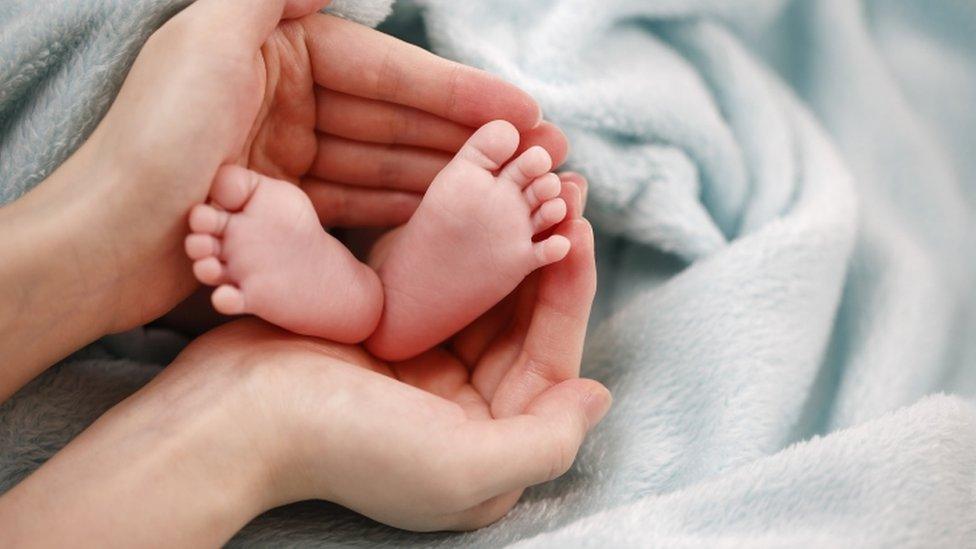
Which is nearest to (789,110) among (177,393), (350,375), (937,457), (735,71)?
(735,71)

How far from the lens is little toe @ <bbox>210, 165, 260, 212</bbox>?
68 centimetres

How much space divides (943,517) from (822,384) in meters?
0.34

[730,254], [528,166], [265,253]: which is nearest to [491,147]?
[528,166]

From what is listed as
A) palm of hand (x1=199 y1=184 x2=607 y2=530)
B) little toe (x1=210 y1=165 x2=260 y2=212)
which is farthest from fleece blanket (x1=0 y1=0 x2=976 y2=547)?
little toe (x1=210 y1=165 x2=260 y2=212)

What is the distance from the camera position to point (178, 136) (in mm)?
651

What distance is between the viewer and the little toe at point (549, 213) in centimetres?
72

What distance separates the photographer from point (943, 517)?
2.16 ft

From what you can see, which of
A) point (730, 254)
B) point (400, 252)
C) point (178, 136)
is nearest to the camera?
point (178, 136)

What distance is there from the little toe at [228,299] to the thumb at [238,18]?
0.61ft

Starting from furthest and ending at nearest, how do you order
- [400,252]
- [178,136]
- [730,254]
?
[730,254]
[400,252]
[178,136]

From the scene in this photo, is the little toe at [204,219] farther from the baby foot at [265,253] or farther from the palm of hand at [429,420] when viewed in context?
the palm of hand at [429,420]

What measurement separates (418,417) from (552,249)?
0.18 metres

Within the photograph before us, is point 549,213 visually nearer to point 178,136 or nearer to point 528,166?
point 528,166

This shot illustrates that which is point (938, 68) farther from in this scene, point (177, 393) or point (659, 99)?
point (177, 393)
